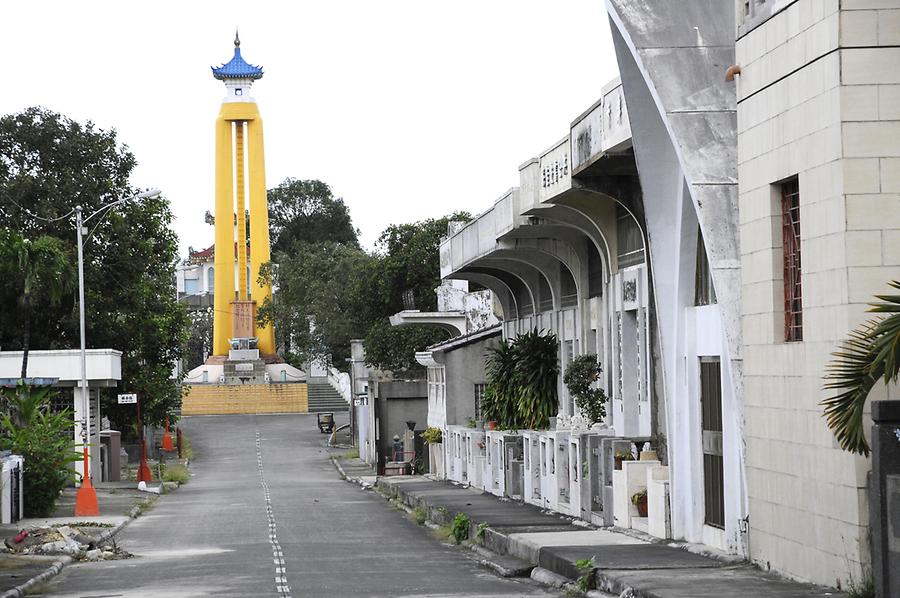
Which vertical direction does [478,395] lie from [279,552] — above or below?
above

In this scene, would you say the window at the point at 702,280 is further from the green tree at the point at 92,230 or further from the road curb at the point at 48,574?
the green tree at the point at 92,230

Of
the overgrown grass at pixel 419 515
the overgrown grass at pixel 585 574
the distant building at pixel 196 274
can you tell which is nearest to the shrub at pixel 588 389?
the overgrown grass at pixel 419 515

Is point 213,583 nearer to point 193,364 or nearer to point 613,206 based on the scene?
point 613,206

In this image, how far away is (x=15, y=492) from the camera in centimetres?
3281

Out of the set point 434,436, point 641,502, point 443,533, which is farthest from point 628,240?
point 434,436

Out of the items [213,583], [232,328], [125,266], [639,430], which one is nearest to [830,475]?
[213,583]

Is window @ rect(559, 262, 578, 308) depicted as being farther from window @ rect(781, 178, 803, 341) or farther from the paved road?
window @ rect(781, 178, 803, 341)

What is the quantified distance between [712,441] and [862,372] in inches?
303

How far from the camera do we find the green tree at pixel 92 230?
174 ft

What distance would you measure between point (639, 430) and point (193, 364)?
95.7 metres

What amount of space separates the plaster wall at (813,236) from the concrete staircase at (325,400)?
7446cm

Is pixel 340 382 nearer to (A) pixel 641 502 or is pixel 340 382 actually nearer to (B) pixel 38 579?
(A) pixel 641 502

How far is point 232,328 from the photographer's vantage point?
100m

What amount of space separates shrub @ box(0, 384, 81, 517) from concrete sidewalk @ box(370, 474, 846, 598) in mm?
9282
